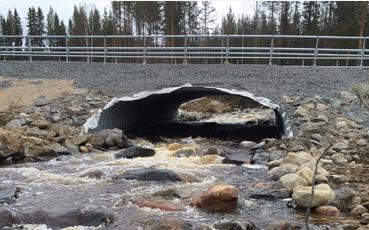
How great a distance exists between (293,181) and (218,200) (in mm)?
1966

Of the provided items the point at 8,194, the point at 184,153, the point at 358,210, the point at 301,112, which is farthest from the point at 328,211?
the point at 301,112

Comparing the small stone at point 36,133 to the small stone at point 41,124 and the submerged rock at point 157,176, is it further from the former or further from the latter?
the submerged rock at point 157,176

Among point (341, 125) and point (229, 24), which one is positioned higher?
point (229, 24)

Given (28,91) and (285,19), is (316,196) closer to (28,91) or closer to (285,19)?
(28,91)

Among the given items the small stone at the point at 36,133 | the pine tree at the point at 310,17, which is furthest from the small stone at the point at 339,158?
the pine tree at the point at 310,17

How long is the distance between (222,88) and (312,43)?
87.6 feet

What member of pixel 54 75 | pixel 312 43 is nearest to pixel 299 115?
pixel 54 75

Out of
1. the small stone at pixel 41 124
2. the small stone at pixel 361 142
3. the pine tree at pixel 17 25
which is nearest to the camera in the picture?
the small stone at pixel 361 142

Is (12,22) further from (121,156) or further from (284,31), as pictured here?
(121,156)

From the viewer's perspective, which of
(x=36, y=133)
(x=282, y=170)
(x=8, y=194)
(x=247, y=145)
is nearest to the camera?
(x=8, y=194)

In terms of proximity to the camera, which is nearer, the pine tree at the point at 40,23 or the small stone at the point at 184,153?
the small stone at the point at 184,153

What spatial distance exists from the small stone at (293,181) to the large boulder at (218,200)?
1.49 m

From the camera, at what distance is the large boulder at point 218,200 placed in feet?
30.3

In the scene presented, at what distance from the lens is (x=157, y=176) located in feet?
38.0
